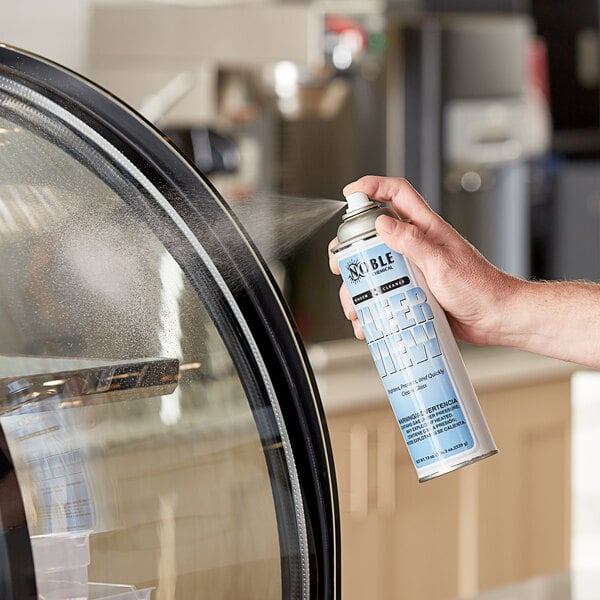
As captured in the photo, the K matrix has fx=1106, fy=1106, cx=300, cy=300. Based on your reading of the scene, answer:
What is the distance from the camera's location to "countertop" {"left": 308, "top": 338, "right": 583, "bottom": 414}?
2.15m

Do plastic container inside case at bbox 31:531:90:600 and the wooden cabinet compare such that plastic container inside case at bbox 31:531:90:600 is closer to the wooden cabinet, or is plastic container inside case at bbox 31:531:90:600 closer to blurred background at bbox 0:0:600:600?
blurred background at bbox 0:0:600:600

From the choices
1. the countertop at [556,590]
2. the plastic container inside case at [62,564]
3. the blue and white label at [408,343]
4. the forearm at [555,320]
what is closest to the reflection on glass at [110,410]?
the plastic container inside case at [62,564]

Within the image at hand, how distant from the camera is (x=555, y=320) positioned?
3.23 feet

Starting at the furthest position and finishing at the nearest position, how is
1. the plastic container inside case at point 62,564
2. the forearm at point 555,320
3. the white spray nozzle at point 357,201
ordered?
1. the forearm at point 555,320
2. the white spray nozzle at point 357,201
3. the plastic container inside case at point 62,564

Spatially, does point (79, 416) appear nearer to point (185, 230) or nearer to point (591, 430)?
point (185, 230)

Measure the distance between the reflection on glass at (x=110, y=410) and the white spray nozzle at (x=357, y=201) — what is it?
128 millimetres

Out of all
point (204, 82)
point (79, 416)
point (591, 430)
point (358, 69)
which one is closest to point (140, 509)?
point (79, 416)

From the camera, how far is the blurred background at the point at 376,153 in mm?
2201

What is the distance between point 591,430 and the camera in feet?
9.43

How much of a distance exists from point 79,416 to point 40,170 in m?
0.16

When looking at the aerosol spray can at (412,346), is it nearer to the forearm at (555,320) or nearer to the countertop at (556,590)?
the forearm at (555,320)

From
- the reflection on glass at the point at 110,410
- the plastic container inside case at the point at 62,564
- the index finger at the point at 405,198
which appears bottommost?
the plastic container inside case at the point at 62,564

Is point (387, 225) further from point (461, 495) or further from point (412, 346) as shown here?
point (461, 495)

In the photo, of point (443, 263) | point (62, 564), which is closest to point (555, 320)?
point (443, 263)
